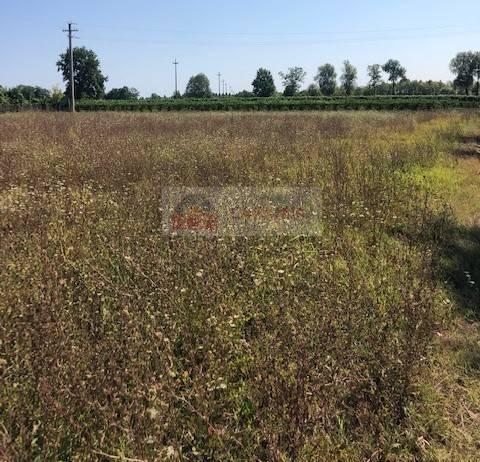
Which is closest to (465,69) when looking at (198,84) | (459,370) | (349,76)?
(349,76)

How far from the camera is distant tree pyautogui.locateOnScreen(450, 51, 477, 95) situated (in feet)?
306

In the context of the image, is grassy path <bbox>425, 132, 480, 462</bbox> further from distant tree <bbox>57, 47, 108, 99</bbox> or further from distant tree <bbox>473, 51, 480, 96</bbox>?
distant tree <bbox>473, 51, 480, 96</bbox>

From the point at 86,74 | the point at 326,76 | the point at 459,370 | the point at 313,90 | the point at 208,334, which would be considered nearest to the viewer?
the point at 208,334

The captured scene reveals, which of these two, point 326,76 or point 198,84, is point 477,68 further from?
point 198,84

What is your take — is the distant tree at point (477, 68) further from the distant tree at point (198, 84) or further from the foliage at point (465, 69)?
the distant tree at point (198, 84)

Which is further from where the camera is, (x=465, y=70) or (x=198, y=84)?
(x=198, y=84)

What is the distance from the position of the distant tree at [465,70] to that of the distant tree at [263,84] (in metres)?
40.1

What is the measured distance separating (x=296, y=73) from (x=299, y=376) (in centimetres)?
10345

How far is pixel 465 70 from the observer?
94.2m

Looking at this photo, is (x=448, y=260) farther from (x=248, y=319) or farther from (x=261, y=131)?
(x=261, y=131)

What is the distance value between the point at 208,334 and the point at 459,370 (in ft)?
5.19

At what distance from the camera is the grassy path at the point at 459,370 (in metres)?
2.23

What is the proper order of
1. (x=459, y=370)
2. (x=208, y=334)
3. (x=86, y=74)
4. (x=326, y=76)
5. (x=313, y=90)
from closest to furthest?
(x=208, y=334) < (x=459, y=370) < (x=86, y=74) < (x=313, y=90) < (x=326, y=76)

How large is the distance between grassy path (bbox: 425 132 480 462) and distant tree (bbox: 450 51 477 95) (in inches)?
4058
